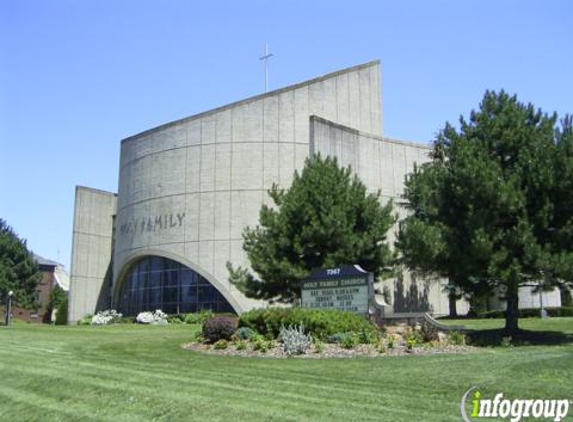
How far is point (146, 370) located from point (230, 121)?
103 ft

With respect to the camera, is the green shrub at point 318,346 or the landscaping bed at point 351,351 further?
the green shrub at point 318,346

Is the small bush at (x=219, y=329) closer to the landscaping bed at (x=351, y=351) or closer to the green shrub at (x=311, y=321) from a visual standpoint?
the green shrub at (x=311, y=321)

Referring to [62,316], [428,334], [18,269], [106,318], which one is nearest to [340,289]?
[428,334]

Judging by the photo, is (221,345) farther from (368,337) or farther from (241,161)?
(241,161)

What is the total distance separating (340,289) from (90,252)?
40.5 metres

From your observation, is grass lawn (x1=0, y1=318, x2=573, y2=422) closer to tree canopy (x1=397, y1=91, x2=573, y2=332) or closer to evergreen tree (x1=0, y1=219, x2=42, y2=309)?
tree canopy (x1=397, y1=91, x2=573, y2=332)

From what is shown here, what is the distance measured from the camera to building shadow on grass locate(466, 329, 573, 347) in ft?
66.0

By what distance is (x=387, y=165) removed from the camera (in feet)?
141

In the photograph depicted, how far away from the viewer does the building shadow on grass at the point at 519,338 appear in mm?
20109

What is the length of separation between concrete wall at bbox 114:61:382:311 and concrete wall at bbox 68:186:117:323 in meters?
11.5

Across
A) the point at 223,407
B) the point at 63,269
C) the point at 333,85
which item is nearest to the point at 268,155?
the point at 333,85

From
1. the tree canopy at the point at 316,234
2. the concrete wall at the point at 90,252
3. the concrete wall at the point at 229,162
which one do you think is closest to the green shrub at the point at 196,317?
the concrete wall at the point at 229,162

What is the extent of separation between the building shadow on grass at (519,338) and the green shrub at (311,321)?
3.80 metres

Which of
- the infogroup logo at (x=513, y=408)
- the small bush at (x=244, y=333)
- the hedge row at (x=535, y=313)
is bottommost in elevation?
the infogroup logo at (x=513, y=408)
